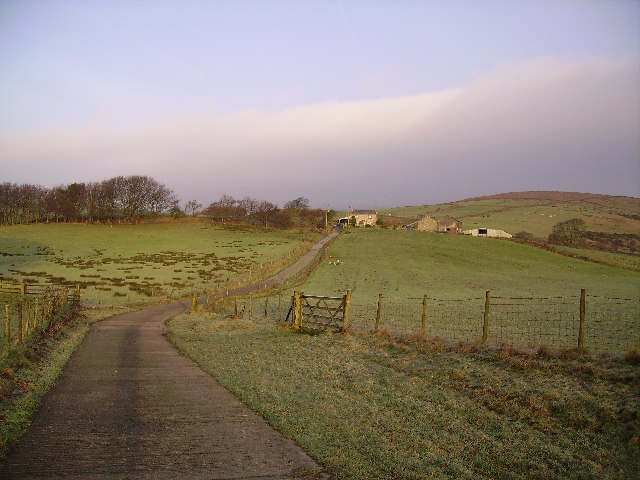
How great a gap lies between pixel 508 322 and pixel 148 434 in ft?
61.2

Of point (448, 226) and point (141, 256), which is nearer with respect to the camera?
point (141, 256)

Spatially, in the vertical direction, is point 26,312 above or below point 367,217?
below

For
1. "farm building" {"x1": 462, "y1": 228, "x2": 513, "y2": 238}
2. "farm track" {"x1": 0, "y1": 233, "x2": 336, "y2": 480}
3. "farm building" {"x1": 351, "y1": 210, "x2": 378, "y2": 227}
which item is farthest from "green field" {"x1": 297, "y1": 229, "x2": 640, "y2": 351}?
"farm building" {"x1": 351, "y1": 210, "x2": 378, "y2": 227}

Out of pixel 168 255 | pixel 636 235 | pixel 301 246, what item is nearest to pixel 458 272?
pixel 301 246

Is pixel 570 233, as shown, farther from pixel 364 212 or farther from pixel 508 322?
pixel 508 322

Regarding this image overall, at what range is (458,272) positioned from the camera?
196ft

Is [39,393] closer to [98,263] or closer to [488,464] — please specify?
[488,464]

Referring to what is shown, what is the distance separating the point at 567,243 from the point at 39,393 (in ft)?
334

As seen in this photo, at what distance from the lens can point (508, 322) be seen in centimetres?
2236

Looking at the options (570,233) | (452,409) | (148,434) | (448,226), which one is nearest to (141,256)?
(148,434)

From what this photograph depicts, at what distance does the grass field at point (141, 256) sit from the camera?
161 feet

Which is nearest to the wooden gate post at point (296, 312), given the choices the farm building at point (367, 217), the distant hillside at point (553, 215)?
the distant hillside at point (553, 215)

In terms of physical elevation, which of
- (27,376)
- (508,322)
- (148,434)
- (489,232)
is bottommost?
(508,322)

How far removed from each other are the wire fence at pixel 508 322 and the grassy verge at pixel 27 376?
9.33 m
